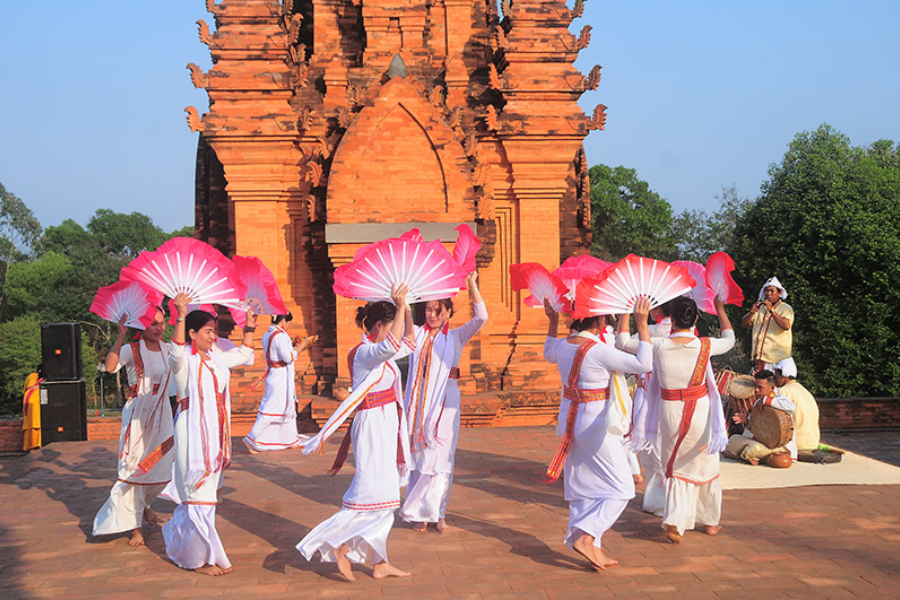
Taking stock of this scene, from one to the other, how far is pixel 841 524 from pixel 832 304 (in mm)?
13471

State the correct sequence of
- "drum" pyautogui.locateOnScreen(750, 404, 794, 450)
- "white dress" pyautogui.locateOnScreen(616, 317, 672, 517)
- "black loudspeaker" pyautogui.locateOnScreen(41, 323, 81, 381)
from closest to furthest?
"white dress" pyautogui.locateOnScreen(616, 317, 672, 517) < "drum" pyautogui.locateOnScreen(750, 404, 794, 450) < "black loudspeaker" pyautogui.locateOnScreen(41, 323, 81, 381)

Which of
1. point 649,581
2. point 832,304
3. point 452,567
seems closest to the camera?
point 649,581

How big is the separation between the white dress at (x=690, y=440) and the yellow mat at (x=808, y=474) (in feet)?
5.17

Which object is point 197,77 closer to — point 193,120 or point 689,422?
point 193,120

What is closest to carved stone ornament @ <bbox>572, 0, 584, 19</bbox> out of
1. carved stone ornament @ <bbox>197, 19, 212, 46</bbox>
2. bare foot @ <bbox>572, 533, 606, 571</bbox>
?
carved stone ornament @ <bbox>197, 19, 212, 46</bbox>

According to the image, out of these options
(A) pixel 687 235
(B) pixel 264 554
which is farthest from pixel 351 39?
(A) pixel 687 235

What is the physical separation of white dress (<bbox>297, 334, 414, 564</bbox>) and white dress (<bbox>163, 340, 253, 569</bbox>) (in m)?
0.69

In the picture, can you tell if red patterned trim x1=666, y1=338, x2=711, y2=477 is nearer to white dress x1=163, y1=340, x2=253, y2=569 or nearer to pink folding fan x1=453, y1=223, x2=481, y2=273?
pink folding fan x1=453, y1=223, x2=481, y2=273

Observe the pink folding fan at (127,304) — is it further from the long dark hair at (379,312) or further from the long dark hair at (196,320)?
the long dark hair at (379,312)

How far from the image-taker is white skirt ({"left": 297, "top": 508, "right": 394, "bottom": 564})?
549 centimetres

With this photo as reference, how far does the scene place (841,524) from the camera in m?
6.70

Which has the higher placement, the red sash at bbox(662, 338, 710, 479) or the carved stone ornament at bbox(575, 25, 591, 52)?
the carved stone ornament at bbox(575, 25, 591, 52)

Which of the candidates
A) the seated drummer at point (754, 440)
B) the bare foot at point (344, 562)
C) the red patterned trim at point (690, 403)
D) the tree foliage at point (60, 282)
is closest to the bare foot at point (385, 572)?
the bare foot at point (344, 562)

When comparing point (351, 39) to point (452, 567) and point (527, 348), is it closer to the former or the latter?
point (527, 348)
